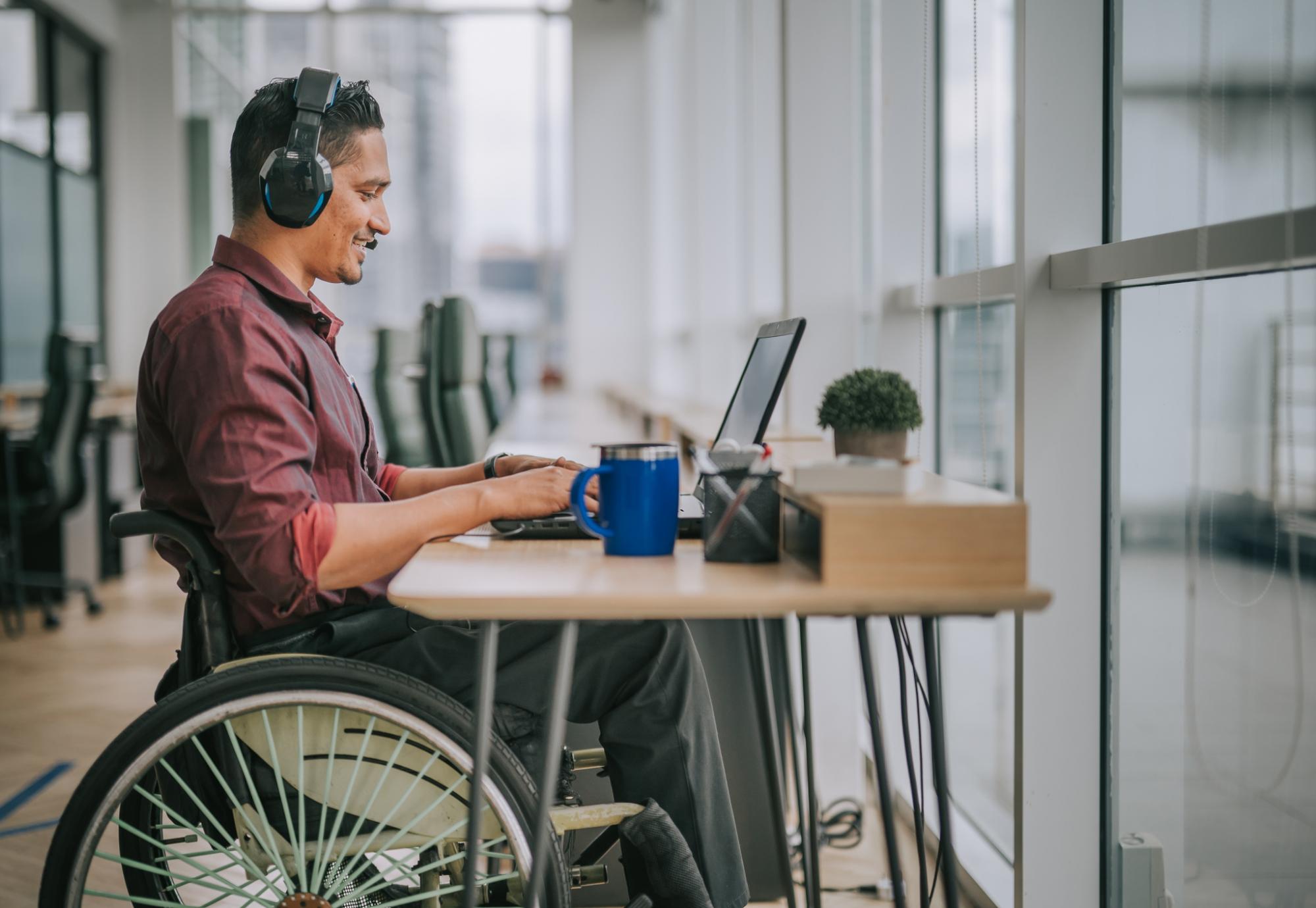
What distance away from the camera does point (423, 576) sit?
46.5 inches

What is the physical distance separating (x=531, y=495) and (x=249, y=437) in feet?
1.07

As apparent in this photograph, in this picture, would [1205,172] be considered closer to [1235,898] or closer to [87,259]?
[1235,898]

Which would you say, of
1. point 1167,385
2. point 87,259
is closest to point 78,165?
point 87,259

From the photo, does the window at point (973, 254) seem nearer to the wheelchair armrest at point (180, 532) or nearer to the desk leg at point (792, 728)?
the desk leg at point (792, 728)

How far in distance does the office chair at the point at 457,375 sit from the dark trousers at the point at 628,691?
2.03 metres

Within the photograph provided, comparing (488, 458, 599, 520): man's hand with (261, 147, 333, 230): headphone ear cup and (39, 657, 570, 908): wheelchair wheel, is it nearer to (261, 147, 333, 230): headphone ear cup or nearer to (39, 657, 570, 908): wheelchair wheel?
(39, 657, 570, 908): wheelchair wheel

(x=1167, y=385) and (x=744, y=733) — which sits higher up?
(x=1167, y=385)

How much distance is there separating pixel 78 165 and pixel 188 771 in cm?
719

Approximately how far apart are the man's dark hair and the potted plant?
2.39ft

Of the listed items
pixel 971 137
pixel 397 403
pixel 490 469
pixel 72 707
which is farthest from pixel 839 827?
pixel 397 403

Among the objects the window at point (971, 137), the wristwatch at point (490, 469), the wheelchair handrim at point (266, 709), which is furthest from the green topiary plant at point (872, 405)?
the window at point (971, 137)

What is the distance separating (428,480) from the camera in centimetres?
188

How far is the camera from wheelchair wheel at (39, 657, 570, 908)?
4.06 feet

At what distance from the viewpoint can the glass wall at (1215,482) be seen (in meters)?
1.20
